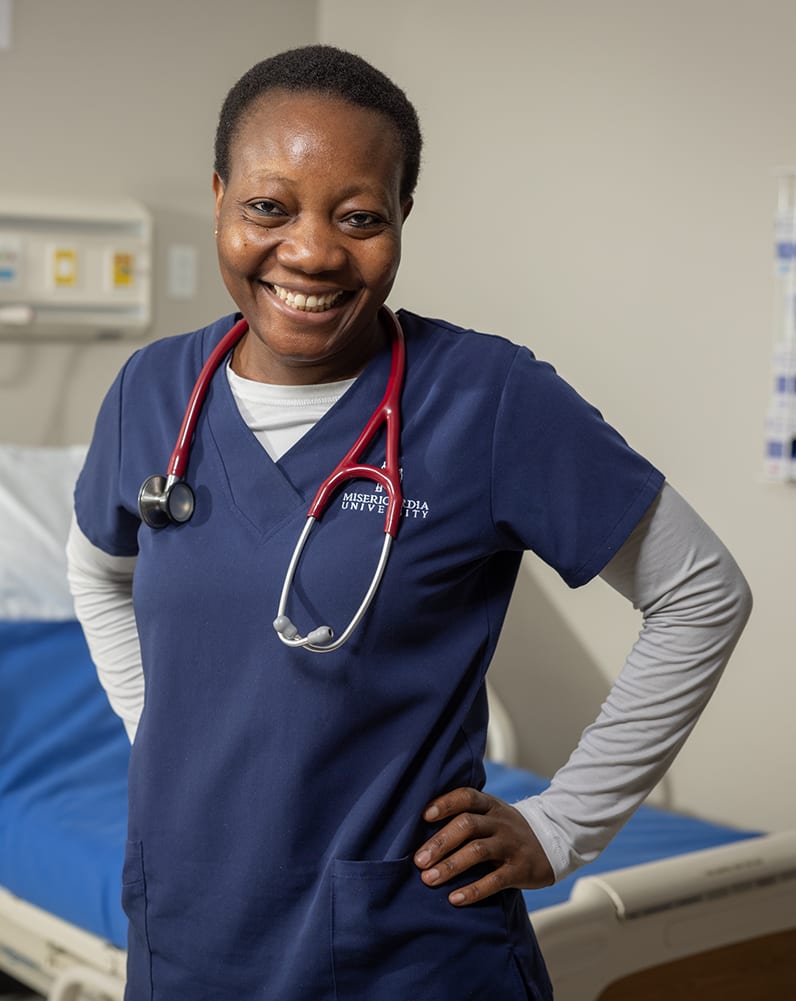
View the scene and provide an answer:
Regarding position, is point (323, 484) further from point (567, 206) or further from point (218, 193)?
point (567, 206)

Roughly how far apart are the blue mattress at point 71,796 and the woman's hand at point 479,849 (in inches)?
35.8

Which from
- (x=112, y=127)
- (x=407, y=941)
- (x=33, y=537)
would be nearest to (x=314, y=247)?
(x=407, y=941)

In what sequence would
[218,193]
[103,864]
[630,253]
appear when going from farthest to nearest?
[630,253]
[103,864]
[218,193]

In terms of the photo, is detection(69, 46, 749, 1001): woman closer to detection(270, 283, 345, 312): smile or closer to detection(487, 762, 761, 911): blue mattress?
detection(270, 283, 345, 312): smile

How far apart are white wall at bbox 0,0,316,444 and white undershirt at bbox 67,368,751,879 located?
2120mm

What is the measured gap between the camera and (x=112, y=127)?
10.8ft

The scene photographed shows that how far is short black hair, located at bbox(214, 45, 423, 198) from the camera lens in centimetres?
111

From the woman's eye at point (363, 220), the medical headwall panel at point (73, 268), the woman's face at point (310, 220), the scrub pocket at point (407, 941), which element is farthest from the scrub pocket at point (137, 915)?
the medical headwall panel at point (73, 268)

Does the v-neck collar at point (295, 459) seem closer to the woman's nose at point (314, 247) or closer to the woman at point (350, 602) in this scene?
the woman at point (350, 602)

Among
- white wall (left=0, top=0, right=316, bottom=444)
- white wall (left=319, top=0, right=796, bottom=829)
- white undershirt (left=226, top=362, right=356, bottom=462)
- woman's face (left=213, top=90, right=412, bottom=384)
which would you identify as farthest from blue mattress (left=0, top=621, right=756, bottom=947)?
woman's face (left=213, top=90, right=412, bottom=384)

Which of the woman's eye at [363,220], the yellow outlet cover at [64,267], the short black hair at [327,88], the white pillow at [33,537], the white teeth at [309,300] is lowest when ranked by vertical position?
the white pillow at [33,537]

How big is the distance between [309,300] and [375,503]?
0.58 ft

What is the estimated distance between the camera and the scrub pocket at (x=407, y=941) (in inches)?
43.3

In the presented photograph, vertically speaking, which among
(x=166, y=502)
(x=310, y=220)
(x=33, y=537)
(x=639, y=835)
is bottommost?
(x=639, y=835)
